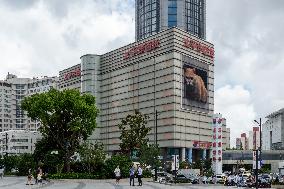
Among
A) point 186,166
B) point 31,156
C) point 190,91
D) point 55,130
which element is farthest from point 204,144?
point 55,130

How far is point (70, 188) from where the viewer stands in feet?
139

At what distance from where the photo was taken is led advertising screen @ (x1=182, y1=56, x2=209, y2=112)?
138 m

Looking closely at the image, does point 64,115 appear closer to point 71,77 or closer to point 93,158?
point 93,158

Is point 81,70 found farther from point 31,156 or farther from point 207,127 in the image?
point 31,156

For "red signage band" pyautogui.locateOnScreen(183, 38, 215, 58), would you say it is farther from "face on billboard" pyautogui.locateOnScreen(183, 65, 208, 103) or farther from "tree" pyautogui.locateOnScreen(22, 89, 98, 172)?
"tree" pyautogui.locateOnScreen(22, 89, 98, 172)

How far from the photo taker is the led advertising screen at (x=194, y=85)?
138 m

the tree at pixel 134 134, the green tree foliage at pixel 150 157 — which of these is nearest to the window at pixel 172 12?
the tree at pixel 134 134

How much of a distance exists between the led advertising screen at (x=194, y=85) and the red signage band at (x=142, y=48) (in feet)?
29.8

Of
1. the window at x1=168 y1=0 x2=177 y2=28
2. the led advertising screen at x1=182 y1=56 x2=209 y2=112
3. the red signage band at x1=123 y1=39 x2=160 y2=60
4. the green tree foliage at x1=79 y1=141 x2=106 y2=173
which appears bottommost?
the green tree foliage at x1=79 y1=141 x2=106 y2=173

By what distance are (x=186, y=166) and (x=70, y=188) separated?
224 ft

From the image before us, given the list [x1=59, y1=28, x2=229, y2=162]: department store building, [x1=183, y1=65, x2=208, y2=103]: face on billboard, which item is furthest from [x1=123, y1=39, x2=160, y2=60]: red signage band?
[x1=183, y1=65, x2=208, y2=103]: face on billboard

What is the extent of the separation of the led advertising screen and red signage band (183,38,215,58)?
3387 millimetres

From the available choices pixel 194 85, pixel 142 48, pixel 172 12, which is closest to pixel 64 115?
pixel 194 85

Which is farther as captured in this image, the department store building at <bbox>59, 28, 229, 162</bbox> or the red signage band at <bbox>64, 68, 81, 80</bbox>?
the red signage band at <bbox>64, 68, 81, 80</bbox>
